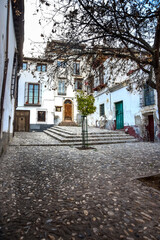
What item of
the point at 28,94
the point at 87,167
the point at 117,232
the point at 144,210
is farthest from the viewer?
the point at 28,94

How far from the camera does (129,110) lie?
1236cm

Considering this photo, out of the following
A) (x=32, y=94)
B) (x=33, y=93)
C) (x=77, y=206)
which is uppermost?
(x=33, y=93)

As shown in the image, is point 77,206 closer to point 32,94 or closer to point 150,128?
point 150,128

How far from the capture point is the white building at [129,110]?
33.2 feet

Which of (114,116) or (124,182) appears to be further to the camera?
(114,116)

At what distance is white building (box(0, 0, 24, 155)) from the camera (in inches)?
136

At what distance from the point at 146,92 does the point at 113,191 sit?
9.68 meters

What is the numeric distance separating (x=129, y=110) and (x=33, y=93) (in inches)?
472

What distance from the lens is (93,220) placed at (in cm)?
181

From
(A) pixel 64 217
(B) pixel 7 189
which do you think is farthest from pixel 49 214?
(B) pixel 7 189

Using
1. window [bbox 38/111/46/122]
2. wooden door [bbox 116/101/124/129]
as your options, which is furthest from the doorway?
window [bbox 38/111/46/122]

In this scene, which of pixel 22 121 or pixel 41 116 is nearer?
pixel 22 121

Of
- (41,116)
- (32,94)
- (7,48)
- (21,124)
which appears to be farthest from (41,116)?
(7,48)

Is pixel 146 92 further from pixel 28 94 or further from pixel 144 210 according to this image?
pixel 28 94
